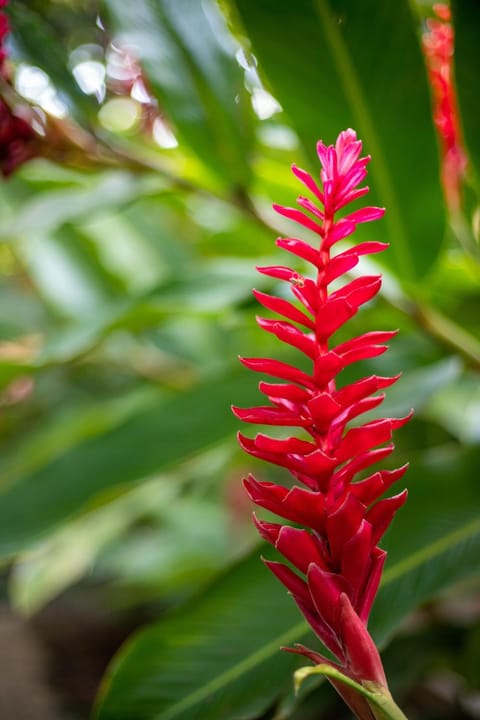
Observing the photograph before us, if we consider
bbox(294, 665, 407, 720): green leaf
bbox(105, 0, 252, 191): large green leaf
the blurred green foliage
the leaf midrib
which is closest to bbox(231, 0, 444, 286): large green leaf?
the blurred green foliage

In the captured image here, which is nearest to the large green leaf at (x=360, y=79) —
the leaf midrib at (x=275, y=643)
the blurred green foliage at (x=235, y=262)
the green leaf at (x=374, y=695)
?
the blurred green foliage at (x=235, y=262)

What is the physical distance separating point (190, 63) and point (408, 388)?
0.29m

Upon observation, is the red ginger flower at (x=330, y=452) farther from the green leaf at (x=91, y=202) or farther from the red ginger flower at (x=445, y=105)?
the green leaf at (x=91, y=202)

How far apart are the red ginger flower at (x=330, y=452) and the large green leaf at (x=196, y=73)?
1.26ft

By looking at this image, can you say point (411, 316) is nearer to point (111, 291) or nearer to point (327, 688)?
Result: point (327, 688)

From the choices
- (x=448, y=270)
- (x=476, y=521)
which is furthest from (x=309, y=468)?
(x=448, y=270)

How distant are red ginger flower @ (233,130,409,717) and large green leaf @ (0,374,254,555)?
327 mm

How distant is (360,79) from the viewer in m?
0.45

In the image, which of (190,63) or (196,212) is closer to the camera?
(190,63)

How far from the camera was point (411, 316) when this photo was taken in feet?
1.92

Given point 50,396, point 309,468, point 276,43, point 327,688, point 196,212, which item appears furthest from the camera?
point 50,396

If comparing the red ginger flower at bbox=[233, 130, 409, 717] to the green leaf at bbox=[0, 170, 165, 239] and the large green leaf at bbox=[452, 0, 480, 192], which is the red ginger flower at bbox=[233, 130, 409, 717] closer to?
the large green leaf at bbox=[452, 0, 480, 192]

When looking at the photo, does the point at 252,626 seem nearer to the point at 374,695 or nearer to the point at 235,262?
the point at 374,695

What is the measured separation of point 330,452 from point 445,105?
1.28 ft
